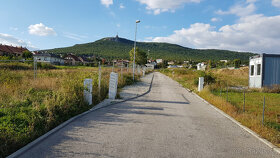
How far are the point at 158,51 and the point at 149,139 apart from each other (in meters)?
172

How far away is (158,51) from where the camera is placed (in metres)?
175

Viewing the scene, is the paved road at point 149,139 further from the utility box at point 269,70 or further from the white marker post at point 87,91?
the utility box at point 269,70

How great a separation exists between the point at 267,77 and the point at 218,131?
1467cm

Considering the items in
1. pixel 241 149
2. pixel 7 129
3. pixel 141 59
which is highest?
pixel 141 59

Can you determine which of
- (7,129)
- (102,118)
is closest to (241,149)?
(102,118)

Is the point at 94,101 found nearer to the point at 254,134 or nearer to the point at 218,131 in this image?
the point at 218,131

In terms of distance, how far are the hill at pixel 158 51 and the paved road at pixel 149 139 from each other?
5039 inches

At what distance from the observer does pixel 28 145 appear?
14.3 feet

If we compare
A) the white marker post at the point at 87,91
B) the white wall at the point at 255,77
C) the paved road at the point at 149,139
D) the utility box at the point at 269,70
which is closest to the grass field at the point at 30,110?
the white marker post at the point at 87,91

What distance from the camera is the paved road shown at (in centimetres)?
424

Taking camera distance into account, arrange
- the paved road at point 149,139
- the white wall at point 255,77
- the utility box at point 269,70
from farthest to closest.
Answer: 1. the white wall at point 255,77
2. the utility box at point 269,70
3. the paved road at point 149,139

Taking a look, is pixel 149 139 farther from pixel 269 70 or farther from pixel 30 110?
pixel 269 70

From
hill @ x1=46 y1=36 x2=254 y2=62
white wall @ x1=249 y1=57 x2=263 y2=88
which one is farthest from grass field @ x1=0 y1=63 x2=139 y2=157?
hill @ x1=46 y1=36 x2=254 y2=62

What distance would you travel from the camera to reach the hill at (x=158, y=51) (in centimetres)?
14181
